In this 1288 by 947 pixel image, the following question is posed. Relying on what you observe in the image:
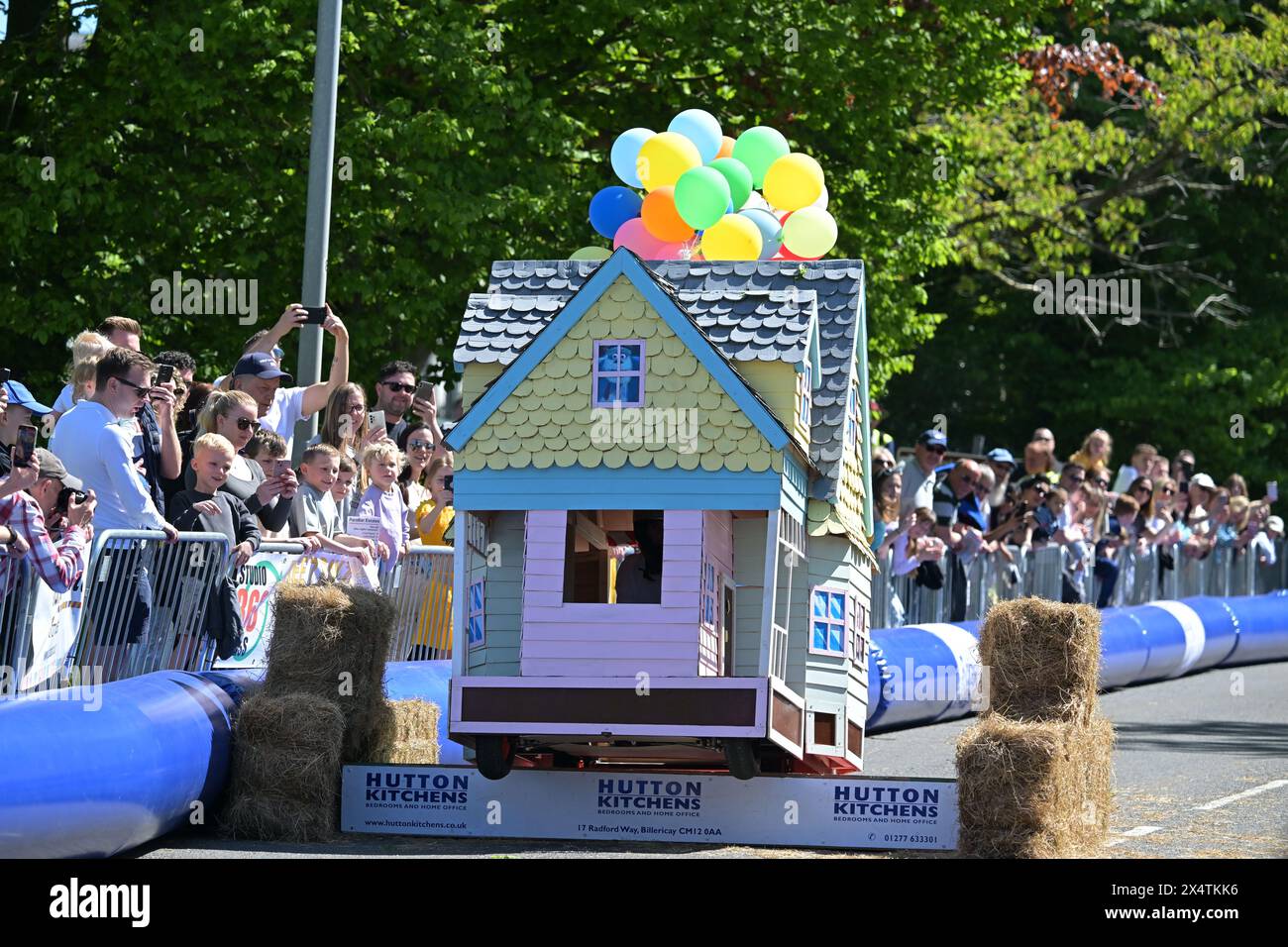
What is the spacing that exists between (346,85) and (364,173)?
3.90 feet

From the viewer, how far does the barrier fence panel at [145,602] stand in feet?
35.4

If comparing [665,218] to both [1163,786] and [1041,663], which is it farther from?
[1163,786]

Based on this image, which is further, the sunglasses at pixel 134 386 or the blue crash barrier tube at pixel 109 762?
the sunglasses at pixel 134 386

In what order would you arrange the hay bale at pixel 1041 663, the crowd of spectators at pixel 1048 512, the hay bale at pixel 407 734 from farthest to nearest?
the crowd of spectators at pixel 1048 512
the hay bale at pixel 407 734
the hay bale at pixel 1041 663

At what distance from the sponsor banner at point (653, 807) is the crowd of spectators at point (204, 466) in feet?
5.49

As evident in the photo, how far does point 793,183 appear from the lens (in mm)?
12156

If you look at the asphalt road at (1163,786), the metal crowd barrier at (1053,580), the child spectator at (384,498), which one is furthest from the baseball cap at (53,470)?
the metal crowd barrier at (1053,580)

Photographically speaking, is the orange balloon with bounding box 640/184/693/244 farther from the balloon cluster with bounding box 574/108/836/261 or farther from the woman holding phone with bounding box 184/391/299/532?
the woman holding phone with bounding box 184/391/299/532

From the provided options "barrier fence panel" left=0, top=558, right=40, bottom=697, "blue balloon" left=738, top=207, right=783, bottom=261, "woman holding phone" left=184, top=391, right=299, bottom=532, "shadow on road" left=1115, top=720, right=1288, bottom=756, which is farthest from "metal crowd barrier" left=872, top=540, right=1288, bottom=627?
"barrier fence panel" left=0, top=558, right=40, bottom=697

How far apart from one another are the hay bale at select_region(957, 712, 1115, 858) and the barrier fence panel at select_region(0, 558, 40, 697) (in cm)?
440

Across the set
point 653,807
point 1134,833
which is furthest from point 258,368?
point 1134,833

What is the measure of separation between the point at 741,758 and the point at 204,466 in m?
3.50

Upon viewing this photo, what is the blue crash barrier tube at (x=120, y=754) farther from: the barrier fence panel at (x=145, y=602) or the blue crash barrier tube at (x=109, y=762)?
the barrier fence panel at (x=145, y=602)
